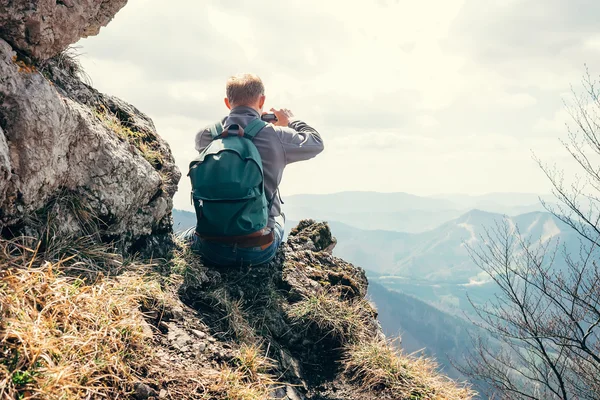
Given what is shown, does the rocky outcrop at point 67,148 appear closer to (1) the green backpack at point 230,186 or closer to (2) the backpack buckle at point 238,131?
(1) the green backpack at point 230,186

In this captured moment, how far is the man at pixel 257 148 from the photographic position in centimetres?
530

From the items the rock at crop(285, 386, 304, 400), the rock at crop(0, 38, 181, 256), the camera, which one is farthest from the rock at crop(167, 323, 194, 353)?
the camera

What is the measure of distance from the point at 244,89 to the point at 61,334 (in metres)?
3.63

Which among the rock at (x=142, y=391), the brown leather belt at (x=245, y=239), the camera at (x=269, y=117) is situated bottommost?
the rock at (x=142, y=391)

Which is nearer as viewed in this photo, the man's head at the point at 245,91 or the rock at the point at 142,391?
the rock at the point at 142,391

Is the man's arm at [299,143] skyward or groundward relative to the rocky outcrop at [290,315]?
skyward

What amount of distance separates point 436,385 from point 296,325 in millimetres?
1733

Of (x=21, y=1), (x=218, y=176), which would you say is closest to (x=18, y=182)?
(x=21, y=1)

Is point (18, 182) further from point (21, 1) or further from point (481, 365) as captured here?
point (481, 365)

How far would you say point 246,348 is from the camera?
13.0 ft

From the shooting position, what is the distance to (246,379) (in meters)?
3.74

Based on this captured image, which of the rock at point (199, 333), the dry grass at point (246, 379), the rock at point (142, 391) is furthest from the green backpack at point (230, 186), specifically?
the rock at point (142, 391)

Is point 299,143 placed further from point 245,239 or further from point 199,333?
point 199,333

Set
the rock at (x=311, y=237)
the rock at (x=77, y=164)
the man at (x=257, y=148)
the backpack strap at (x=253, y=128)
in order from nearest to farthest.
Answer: the rock at (x=77, y=164) → the backpack strap at (x=253, y=128) → the man at (x=257, y=148) → the rock at (x=311, y=237)
